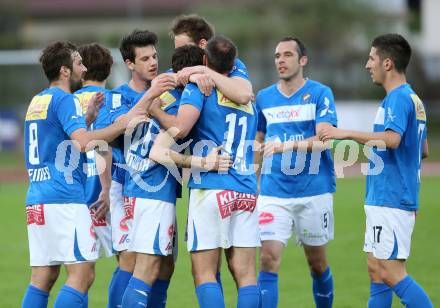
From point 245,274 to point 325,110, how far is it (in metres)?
2.04

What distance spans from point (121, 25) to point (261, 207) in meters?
45.0

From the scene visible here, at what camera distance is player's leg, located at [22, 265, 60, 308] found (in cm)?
657

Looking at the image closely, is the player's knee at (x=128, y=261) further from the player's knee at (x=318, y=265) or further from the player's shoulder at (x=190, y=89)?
the player's knee at (x=318, y=265)

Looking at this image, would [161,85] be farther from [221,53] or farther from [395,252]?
[395,252]

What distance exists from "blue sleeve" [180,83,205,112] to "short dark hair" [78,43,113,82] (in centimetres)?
142

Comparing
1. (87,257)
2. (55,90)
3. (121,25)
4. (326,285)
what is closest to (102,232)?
(87,257)

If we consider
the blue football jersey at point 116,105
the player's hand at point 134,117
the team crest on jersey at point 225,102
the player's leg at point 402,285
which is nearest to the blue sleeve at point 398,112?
the player's leg at point 402,285

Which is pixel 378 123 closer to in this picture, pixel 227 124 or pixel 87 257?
pixel 227 124

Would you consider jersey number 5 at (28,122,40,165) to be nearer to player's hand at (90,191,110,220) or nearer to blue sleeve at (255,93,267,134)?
player's hand at (90,191,110,220)

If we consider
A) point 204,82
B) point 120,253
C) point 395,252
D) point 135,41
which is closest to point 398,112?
point 395,252

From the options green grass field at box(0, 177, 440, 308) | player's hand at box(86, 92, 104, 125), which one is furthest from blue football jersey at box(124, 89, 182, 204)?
green grass field at box(0, 177, 440, 308)

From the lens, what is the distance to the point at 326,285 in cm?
791

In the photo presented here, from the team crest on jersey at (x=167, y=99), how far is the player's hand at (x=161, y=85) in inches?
11.8

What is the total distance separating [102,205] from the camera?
7.37 m
